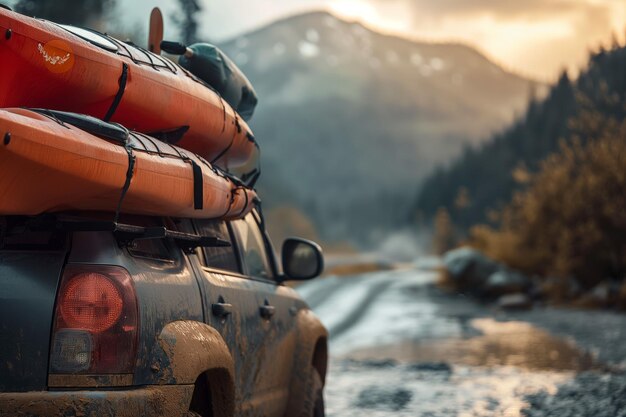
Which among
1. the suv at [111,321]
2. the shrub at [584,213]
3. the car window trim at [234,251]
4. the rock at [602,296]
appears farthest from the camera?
the shrub at [584,213]

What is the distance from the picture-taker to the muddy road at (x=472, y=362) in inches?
374

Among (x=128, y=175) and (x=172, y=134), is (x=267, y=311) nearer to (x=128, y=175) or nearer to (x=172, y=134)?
(x=172, y=134)

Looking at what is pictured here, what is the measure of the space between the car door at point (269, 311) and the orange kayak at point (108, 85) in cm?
53

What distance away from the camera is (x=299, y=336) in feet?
19.1

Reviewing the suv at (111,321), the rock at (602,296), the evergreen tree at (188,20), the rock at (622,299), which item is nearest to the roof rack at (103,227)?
the suv at (111,321)

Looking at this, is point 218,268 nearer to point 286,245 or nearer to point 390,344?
point 286,245

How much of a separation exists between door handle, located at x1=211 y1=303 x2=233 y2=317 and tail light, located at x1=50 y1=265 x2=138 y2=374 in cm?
70

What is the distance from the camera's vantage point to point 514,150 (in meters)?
110

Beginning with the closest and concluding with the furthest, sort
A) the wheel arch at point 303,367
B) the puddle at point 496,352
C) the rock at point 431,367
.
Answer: the wheel arch at point 303,367, the rock at point 431,367, the puddle at point 496,352

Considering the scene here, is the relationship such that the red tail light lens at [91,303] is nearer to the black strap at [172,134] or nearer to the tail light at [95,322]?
the tail light at [95,322]

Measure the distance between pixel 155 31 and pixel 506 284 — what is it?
24.6m

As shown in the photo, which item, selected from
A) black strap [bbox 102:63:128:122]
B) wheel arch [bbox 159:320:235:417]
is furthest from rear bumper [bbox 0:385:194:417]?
black strap [bbox 102:63:128:122]

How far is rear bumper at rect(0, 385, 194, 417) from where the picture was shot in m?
3.33

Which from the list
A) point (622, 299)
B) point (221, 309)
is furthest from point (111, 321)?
point (622, 299)
